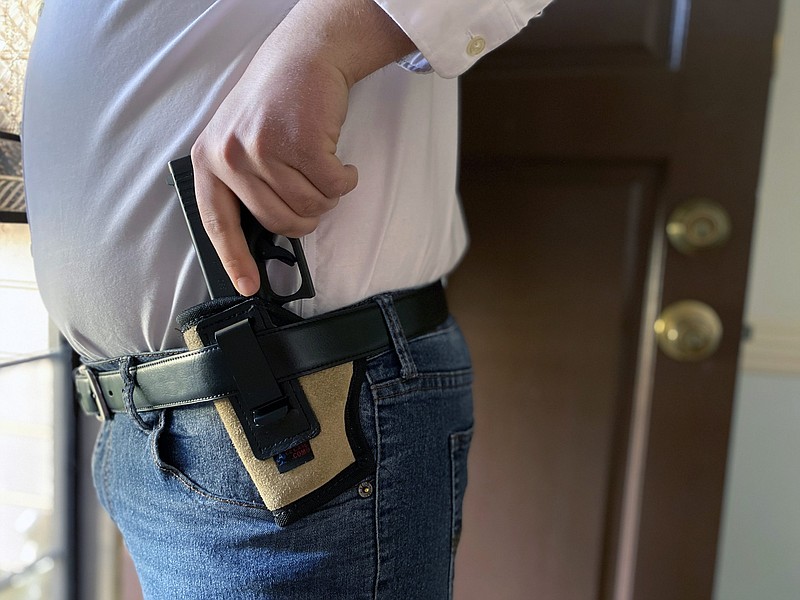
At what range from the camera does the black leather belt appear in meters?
0.50

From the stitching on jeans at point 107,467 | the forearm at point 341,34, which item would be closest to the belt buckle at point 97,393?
the stitching on jeans at point 107,467

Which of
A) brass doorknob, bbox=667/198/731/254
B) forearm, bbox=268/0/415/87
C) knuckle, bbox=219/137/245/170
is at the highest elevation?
forearm, bbox=268/0/415/87

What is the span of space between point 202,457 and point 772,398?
1235 millimetres

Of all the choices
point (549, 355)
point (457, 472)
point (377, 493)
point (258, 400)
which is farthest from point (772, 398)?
point (258, 400)

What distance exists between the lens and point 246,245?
0.48 metres

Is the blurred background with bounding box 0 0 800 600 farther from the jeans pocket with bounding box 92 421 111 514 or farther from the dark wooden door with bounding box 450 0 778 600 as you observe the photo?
the jeans pocket with bounding box 92 421 111 514

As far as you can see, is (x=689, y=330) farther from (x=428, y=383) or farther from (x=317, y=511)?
(x=317, y=511)

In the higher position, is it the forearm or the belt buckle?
the forearm

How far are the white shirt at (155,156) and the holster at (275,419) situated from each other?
0.18ft

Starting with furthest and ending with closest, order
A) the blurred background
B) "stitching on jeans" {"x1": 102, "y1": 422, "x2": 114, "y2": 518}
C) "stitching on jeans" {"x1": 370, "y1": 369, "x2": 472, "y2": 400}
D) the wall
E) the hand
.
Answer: the wall
the blurred background
"stitching on jeans" {"x1": 102, "y1": 422, "x2": 114, "y2": 518}
"stitching on jeans" {"x1": 370, "y1": 369, "x2": 472, "y2": 400}
the hand

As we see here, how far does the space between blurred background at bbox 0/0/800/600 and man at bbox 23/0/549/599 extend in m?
0.34

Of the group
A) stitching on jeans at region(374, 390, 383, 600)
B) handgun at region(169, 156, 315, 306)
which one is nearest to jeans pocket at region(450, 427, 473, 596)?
stitching on jeans at region(374, 390, 383, 600)

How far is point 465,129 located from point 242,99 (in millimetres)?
615

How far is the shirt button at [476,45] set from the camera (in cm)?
47
